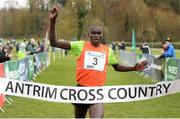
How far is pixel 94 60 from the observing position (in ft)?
24.7

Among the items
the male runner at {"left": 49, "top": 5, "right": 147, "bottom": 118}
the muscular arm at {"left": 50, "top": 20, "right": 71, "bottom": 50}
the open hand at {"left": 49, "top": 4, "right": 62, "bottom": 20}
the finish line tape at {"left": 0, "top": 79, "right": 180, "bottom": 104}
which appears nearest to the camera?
the open hand at {"left": 49, "top": 4, "right": 62, "bottom": 20}

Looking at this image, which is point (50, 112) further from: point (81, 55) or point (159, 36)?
point (159, 36)

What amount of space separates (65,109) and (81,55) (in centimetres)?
638

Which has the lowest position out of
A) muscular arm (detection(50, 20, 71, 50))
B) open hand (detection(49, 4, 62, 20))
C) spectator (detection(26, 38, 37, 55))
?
spectator (detection(26, 38, 37, 55))

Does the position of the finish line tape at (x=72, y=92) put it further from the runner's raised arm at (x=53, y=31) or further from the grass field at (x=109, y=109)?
the grass field at (x=109, y=109)

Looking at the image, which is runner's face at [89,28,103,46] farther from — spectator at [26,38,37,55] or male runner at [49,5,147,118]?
spectator at [26,38,37,55]

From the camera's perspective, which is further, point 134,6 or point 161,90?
point 134,6

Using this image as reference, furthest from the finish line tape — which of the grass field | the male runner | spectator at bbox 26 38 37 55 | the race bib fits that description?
spectator at bbox 26 38 37 55

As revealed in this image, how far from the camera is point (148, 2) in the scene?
86.2 meters

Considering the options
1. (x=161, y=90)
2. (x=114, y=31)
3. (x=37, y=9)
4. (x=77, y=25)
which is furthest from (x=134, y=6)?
(x=161, y=90)

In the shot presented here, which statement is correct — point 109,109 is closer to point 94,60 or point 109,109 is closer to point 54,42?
point 94,60

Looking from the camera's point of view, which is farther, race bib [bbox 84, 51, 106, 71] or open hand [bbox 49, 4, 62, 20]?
race bib [bbox 84, 51, 106, 71]

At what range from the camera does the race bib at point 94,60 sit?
7.53m

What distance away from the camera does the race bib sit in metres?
7.53
